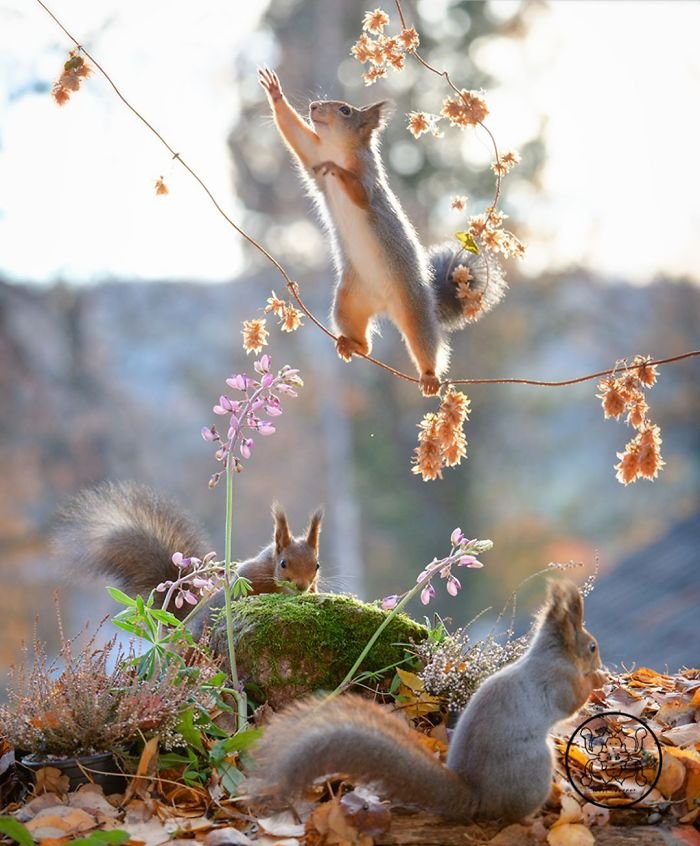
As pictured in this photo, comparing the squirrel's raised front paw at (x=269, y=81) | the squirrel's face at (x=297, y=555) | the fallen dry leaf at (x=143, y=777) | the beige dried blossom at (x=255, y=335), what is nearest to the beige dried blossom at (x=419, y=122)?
the squirrel's raised front paw at (x=269, y=81)

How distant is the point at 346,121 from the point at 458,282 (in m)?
0.46

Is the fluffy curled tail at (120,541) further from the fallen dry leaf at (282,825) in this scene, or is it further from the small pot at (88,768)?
the fallen dry leaf at (282,825)

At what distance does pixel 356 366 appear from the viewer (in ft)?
36.7

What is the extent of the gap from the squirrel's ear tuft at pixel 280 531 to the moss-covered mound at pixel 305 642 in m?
0.48

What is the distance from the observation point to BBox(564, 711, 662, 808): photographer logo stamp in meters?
1.83

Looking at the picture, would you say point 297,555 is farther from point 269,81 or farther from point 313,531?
point 269,81

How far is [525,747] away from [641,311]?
420 inches

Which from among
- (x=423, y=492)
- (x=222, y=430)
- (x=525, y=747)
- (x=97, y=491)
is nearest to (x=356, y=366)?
(x=423, y=492)

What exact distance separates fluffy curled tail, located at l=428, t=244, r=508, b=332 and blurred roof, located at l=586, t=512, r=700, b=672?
10.0ft

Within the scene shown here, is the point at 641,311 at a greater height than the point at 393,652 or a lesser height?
greater

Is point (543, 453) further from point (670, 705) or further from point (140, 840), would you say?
point (140, 840)

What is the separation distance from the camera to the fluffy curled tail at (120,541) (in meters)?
2.67

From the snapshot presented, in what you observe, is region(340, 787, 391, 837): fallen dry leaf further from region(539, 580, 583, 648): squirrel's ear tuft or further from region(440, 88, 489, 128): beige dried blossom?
region(440, 88, 489, 128): beige dried blossom

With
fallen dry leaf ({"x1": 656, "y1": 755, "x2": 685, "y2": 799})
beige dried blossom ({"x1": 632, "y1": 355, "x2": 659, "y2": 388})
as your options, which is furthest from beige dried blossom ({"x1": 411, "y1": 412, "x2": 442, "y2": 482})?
fallen dry leaf ({"x1": 656, "y1": 755, "x2": 685, "y2": 799})
